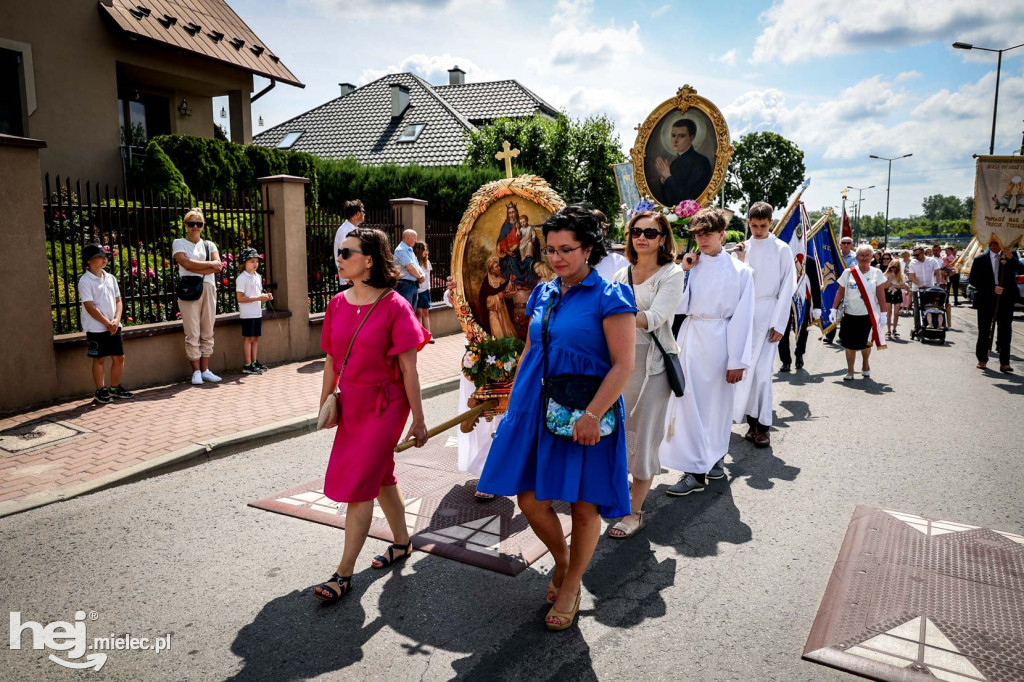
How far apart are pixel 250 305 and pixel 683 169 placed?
19.4 ft

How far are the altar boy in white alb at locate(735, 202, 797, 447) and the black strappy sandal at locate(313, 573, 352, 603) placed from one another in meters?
4.29

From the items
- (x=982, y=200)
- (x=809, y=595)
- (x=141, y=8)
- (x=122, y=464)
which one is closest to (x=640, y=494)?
(x=809, y=595)

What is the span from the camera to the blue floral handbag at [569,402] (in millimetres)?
3180

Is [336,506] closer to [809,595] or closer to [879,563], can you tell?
[809,595]

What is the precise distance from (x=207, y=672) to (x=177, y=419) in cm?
455

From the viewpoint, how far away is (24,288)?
7227mm

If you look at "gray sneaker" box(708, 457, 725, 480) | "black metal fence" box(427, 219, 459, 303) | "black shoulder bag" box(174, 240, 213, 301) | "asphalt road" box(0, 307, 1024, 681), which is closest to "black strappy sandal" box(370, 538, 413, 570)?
"asphalt road" box(0, 307, 1024, 681)

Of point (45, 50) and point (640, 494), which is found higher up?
point (45, 50)

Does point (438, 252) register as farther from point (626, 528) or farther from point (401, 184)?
point (626, 528)

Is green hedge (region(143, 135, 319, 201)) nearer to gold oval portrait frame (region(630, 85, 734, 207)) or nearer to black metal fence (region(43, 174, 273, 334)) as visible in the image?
black metal fence (region(43, 174, 273, 334))

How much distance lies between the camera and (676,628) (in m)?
3.41

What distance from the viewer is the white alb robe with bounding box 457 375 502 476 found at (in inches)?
202

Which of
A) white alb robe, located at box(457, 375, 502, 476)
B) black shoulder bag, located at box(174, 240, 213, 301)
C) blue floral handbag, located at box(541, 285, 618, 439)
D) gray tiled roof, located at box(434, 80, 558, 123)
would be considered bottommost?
white alb robe, located at box(457, 375, 502, 476)

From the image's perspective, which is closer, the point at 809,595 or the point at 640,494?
the point at 809,595
